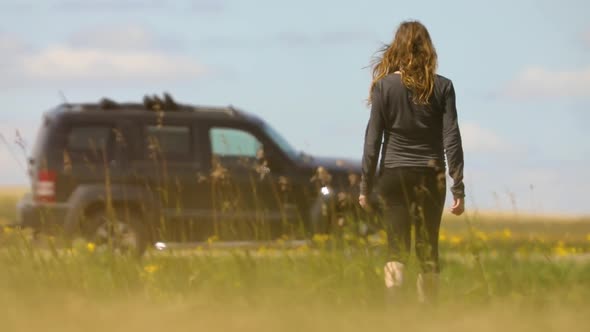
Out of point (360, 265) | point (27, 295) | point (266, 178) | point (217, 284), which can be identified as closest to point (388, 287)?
point (360, 265)

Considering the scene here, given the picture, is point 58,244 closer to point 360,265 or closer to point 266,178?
point 360,265

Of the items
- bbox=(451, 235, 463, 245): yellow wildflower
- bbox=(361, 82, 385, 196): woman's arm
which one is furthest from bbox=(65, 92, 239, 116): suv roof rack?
bbox=(361, 82, 385, 196): woman's arm

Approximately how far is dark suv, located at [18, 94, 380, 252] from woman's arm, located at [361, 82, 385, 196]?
661cm

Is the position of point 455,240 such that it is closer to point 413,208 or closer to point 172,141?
point 172,141

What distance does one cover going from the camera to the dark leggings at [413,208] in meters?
7.28

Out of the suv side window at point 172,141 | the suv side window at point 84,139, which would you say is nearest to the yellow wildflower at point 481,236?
the suv side window at point 172,141

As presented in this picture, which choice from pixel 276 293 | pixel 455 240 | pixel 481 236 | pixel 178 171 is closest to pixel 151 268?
pixel 276 293

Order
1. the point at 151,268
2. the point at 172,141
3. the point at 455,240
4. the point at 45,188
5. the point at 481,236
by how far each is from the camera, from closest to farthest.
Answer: the point at 151,268 < the point at 481,236 < the point at 455,240 < the point at 45,188 < the point at 172,141

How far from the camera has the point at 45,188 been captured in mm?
14031

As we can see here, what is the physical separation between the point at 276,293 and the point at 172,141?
752cm

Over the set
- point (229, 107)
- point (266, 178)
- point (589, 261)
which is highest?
point (229, 107)

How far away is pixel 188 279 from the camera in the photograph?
28.2 ft

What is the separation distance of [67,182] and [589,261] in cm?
646

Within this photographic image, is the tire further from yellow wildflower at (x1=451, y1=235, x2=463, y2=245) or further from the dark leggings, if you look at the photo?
the dark leggings
